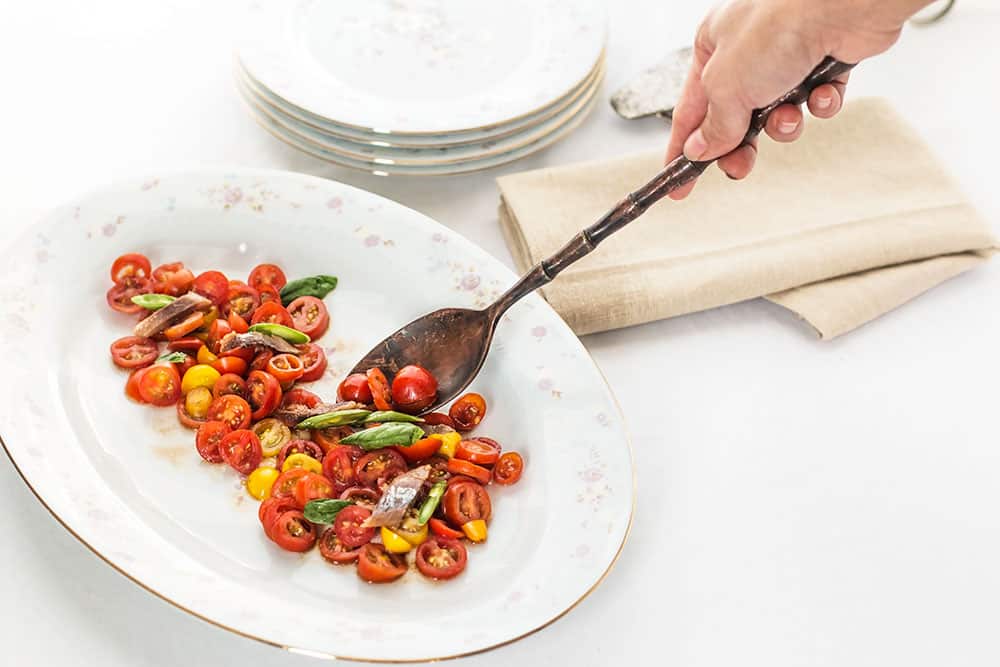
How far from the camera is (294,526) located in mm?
1156

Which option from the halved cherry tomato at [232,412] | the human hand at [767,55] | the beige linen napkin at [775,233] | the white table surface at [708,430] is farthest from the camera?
the beige linen napkin at [775,233]

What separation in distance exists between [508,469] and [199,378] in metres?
0.40

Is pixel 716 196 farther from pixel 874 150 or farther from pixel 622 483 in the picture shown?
pixel 622 483

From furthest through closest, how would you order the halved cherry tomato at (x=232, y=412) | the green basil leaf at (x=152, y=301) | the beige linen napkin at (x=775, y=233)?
the beige linen napkin at (x=775, y=233) < the green basil leaf at (x=152, y=301) < the halved cherry tomato at (x=232, y=412)

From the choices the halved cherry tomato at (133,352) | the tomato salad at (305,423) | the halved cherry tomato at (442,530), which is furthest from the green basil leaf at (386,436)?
the halved cherry tomato at (133,352)

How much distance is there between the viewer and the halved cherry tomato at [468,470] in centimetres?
122

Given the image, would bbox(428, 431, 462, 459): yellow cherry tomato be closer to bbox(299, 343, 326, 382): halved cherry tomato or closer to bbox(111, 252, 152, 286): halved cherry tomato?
bbox(299, 343, 326, 382): halved cherry tomato

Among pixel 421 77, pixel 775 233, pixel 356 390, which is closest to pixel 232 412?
pixel 356 390

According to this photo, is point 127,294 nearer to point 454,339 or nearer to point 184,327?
point 184,327

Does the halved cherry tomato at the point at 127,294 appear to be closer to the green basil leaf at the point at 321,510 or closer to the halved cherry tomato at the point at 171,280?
the halved cherry tomato at the point at 171,280

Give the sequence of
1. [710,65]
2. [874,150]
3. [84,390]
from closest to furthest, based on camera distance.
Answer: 1. [710,65]
2. [84,390]
3. [874,150]

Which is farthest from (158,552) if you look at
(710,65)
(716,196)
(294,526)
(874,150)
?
(874,150)

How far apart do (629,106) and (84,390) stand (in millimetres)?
994

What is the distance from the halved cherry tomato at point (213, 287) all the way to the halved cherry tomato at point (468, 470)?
0.42 meters
